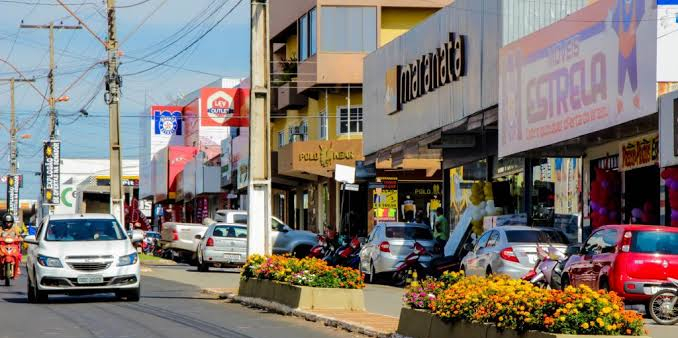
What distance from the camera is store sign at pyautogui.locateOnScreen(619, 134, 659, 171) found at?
85.4 ft

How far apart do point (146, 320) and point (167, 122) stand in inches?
3016

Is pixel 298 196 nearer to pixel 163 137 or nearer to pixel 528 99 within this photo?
pixel 528 99

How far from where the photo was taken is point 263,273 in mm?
23625

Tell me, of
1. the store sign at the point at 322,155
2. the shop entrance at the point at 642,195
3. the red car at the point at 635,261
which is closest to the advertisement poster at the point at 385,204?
the store sign at the point at 322,155

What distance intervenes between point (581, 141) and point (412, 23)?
28.1 m

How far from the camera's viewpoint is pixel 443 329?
14945mm

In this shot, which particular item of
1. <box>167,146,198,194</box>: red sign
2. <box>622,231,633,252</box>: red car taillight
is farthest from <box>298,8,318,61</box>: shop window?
<box>167,146,198,194</box>: red sign

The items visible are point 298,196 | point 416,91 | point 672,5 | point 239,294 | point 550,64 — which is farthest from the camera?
point 298,196

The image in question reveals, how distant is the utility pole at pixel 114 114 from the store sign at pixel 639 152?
20806 millimetres

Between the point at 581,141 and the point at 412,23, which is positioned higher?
the point at 412,23

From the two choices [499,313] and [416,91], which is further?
[416,91]

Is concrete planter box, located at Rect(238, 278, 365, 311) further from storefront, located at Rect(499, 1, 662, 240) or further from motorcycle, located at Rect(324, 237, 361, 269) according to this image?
motorcycle, located at Rect(324, 237, 361, 269)

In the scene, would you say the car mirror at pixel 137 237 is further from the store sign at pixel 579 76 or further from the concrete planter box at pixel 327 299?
the store sign at pixel 579 76

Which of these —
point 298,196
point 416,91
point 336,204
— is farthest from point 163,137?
point 416,91
